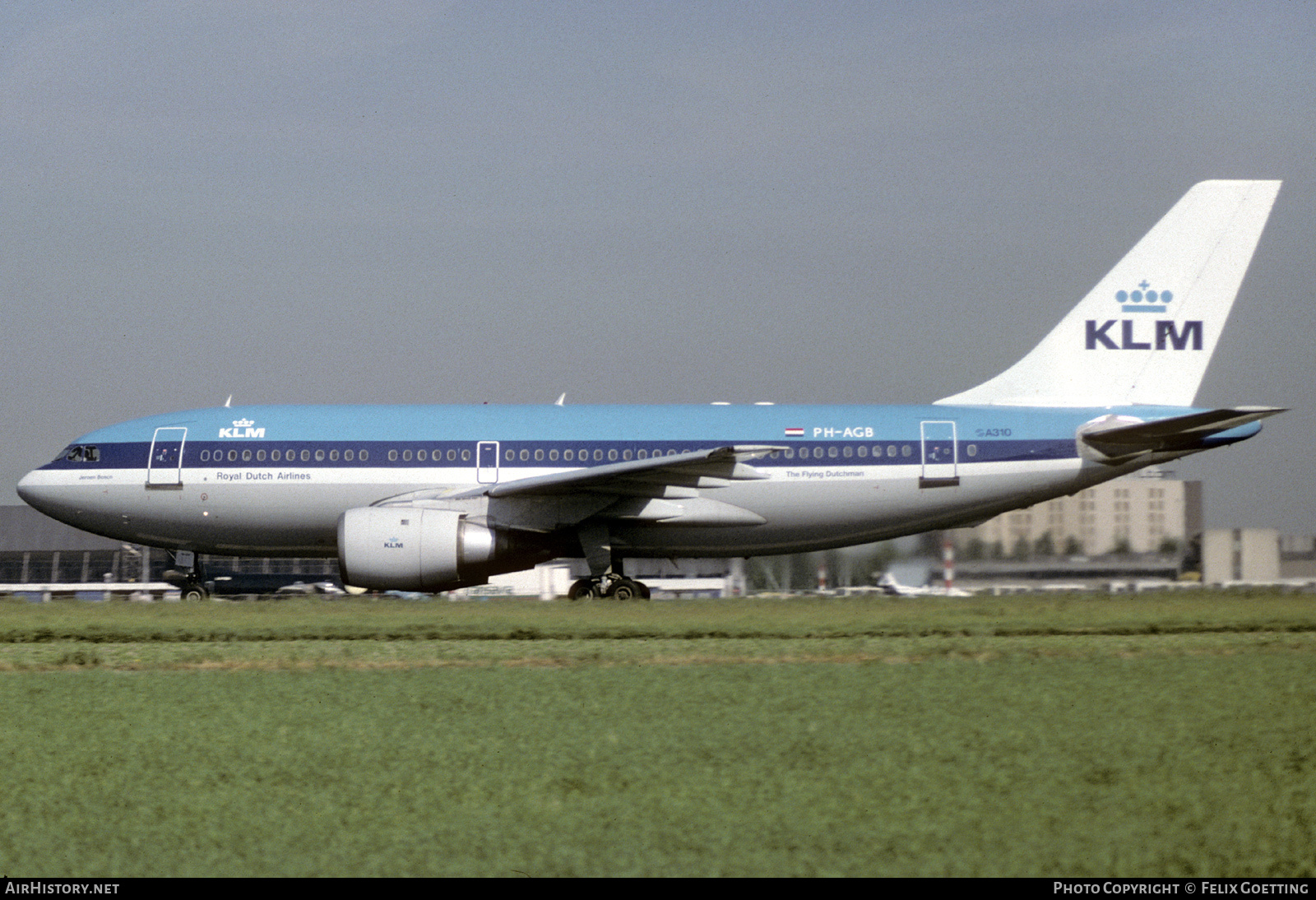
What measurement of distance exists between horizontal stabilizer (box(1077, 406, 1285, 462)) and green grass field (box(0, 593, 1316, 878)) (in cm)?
764

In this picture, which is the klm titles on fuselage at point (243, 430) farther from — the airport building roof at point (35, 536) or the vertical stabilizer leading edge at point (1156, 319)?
the airport building roof at point (35, 536)

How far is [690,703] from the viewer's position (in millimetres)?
9328

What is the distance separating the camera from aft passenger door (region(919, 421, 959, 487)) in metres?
21.9

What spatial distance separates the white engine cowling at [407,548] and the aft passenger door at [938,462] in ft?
21.8

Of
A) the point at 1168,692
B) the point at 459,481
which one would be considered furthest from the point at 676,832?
the point at 459,481

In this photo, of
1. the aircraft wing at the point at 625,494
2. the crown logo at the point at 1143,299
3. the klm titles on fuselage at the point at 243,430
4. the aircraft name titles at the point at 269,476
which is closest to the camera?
the aircraft wing at the point at 625,494

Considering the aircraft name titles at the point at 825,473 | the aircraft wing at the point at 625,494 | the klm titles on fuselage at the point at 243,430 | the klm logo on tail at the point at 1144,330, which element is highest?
the klm logo on tail at the point at 1144,330

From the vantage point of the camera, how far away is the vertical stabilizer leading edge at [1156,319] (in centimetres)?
2262

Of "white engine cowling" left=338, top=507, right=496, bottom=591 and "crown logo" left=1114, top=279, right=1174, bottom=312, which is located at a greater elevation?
"crown logo" left=1114, top=279, right=1174, bottom=312

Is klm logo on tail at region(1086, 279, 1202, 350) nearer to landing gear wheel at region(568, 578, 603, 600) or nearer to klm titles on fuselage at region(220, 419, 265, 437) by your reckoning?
landing gear wheel at region(568, 578, 603, 600)

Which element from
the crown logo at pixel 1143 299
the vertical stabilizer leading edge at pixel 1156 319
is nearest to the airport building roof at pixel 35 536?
the vertical stabilizer leading edge at pixel 1156 319

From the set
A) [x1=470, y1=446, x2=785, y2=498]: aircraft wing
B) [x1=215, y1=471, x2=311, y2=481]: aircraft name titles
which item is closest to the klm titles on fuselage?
[x1=215, y1=471, x2=311, y2=481]: aircraft name titles

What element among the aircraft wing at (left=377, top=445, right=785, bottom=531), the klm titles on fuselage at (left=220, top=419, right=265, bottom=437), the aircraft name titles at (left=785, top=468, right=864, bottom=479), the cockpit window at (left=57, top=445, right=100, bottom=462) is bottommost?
the aircraft wing at (left=377, top=445, right=785, bottom=531)

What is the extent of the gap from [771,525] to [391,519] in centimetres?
580
